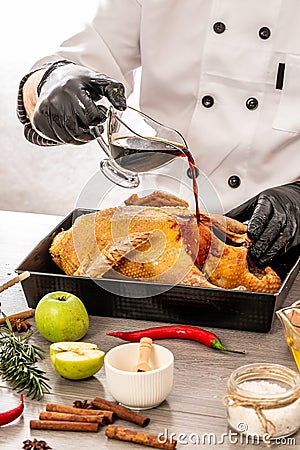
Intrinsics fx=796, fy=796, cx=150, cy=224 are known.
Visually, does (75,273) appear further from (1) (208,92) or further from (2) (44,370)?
(1) (208,92)

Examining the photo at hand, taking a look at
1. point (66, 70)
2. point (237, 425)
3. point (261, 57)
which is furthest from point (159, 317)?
point (261, 57)

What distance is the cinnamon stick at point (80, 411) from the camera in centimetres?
123

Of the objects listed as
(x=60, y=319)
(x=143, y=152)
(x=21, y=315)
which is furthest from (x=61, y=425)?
(x=143, y=152)

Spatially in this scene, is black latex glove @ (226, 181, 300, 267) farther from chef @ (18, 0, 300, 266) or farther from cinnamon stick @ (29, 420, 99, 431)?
cinnamon stick @ (29, 420, 99, 431)

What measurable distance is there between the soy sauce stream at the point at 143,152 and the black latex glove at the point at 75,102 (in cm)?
7

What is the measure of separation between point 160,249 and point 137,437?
1.55 feet

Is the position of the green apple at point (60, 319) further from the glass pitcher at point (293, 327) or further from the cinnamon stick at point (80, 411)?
the glass pitcher at point (293, 327)

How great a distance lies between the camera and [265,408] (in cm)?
116

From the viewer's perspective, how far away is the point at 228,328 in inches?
60.5

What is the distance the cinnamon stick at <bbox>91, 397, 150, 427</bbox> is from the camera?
4.02 feet

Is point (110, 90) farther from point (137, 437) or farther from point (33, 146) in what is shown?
point (33, 146)

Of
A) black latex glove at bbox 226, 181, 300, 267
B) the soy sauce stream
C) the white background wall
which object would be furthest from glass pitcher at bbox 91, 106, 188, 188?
the white background wall

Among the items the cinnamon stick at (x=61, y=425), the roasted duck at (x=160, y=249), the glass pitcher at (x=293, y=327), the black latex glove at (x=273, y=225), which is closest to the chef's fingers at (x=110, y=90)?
the roasted duck at (x=160, y=249)

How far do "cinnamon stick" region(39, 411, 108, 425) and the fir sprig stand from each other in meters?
0.08
